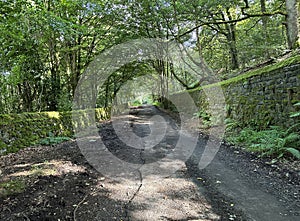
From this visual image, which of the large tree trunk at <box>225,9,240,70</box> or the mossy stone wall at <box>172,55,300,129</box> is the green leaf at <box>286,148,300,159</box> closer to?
the mossy stone wall at <box>172,55,300,129</box>

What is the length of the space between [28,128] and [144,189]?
509 cm

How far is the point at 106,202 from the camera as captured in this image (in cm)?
289

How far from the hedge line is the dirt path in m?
0.85

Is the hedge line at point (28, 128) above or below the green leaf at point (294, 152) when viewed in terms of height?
above

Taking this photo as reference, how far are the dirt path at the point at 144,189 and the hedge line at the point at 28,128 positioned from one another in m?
0.85

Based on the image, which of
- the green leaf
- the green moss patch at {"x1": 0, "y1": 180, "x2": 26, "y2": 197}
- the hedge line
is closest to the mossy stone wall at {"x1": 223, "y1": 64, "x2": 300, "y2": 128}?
the green leaf

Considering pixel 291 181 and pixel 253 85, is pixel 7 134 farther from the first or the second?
pixel 253 85

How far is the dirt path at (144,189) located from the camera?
102 inches

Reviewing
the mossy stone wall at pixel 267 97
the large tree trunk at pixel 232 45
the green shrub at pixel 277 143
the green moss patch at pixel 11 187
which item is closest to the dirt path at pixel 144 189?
the green moss patch at pixel 11 187

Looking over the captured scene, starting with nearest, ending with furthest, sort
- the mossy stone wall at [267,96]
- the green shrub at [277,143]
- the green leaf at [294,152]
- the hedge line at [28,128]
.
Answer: the green leaf at [294,152] → the green shrub at [277,143] → the mossy stone wall at [267,96] → the hedge line at [28,128]

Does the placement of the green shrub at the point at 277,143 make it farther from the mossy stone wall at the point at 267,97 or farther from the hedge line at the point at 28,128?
the hedge line at the point at 28,128

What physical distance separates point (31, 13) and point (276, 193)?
780cm

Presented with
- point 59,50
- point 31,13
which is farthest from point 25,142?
point 59,50

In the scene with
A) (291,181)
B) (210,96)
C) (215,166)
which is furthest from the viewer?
(210,96)
